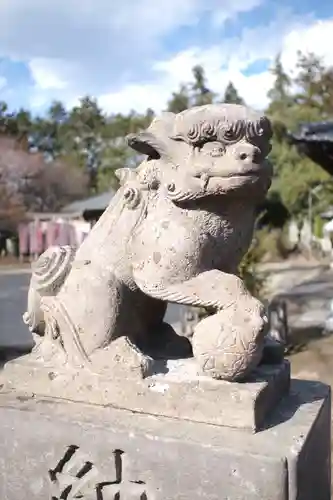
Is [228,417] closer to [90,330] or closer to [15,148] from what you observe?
[90,330]

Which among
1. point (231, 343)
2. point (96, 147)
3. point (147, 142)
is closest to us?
point (231, 343)

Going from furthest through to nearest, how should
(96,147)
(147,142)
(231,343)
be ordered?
(96,147) < (147,142) < (231,343)

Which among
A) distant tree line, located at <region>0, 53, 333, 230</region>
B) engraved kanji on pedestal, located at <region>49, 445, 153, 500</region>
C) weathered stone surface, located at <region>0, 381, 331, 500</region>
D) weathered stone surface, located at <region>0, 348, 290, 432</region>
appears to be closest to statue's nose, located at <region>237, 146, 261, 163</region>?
weathered stone surface, located at <region>0, 348, 290, 432</region>

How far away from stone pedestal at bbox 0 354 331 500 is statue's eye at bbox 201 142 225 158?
23.5 inches

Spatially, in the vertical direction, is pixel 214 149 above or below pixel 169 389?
above

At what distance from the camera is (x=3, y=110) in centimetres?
945

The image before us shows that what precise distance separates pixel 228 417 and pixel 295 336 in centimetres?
555

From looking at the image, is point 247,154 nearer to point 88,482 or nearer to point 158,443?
point 158,443

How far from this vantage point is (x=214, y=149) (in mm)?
1537

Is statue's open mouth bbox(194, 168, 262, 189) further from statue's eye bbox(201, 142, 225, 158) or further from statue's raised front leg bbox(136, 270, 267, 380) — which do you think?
statue's raised front leg bbox(136, 270, 267, 380)

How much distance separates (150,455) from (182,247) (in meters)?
0.54

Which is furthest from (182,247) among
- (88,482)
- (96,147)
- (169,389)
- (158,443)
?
(96,147)

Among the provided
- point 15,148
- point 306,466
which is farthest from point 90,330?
point 15,148

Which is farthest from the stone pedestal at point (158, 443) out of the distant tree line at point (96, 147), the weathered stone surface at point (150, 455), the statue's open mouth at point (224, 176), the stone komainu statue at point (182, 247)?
the distant tree line at point (96, 147)
